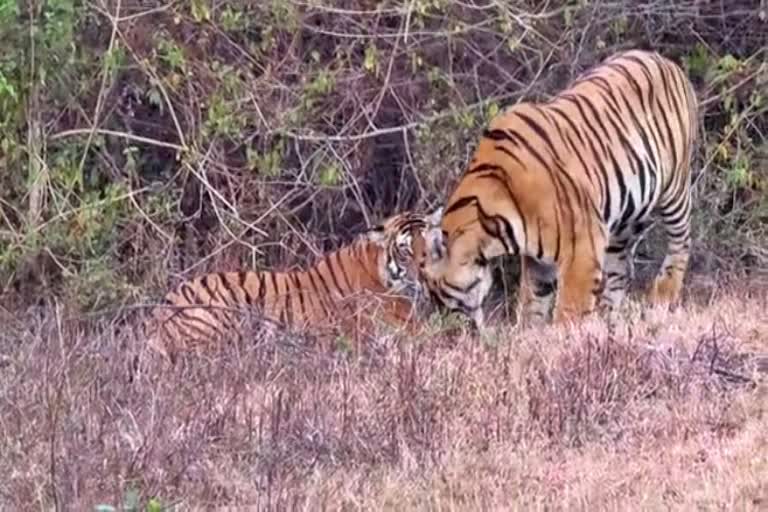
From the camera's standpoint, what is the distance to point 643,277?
11203mm

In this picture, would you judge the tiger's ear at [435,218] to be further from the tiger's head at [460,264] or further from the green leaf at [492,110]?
the green leaf at [492,110]

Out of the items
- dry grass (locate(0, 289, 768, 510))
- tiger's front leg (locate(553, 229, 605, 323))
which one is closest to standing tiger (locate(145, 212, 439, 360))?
tiger's front leg (locate(553, 229, 605, 323))

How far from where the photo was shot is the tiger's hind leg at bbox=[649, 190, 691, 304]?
1025 cm

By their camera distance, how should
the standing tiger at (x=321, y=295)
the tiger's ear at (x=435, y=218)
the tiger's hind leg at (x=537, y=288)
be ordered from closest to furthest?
the standing tiger at (x=321, y=295), the tiger's ear at (x=435, y=218), the tiger's hind leg at (x=537, y=288)

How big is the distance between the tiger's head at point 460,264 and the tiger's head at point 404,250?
0.32 ft

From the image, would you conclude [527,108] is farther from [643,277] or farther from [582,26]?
[643,277]

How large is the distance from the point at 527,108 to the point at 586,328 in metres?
1.99

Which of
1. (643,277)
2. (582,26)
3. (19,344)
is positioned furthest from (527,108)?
(19,344)

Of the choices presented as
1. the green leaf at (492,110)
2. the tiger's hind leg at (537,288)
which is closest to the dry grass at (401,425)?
the tiger's hind leg at (537,288)

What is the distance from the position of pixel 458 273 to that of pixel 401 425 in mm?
2968

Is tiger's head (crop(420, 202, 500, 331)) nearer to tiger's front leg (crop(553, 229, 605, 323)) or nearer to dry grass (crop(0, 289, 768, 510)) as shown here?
tiger's front leg (crop(553, 229, 605, 323))

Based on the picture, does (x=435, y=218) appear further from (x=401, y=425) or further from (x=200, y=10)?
(x=401, y=425)

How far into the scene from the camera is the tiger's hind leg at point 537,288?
9.73 metres

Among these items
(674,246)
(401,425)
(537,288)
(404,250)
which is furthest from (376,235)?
(401,425)
